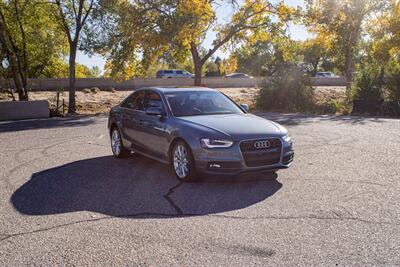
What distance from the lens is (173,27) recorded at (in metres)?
23.7

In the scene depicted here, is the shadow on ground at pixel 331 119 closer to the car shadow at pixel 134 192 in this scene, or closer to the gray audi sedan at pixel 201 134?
the gray audi sedan at pixel 201 134

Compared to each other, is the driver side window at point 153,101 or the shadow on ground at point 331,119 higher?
the driver side window at point 153,101

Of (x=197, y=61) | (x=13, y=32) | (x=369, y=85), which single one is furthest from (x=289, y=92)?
(x=13, y=32)

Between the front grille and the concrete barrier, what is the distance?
1739 centimetres

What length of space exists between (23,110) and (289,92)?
526 inches

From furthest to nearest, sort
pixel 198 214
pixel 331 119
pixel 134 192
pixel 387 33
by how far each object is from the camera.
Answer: pixel 387 33 → pixel 331 119 → pixel 134 192 → pixel 198 214

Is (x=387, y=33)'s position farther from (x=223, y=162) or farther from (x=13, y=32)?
(x=223, y=162)

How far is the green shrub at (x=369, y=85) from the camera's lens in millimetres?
21312

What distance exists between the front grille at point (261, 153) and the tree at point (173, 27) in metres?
17.5

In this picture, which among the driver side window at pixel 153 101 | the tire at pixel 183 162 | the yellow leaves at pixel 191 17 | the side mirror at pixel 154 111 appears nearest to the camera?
the tire at pixel 183 162

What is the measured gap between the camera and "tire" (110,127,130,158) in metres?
9.74

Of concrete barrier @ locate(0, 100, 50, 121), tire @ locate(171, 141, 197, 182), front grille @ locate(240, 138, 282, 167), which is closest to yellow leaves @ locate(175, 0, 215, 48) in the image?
concrete barrier @ locate(0, 100, 50, 121)

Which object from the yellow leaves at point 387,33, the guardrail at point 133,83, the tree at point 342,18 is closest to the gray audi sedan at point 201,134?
the tree at point 342,18

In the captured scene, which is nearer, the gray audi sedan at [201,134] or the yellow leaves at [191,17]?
the gray audi sedan at [201,134]
